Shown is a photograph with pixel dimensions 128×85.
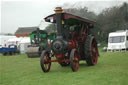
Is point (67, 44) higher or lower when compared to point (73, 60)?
higher

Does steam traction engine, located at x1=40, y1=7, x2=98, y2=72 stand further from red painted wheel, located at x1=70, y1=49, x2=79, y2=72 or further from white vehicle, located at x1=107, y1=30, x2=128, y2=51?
white vehicle, located at x1=107, y1=30, x2=128, y2=51

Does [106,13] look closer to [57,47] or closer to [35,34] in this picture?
[35,34]

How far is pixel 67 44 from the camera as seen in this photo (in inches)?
302

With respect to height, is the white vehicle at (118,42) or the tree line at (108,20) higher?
the tree line at (108,20)

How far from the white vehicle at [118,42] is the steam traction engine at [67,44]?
11.3 meters

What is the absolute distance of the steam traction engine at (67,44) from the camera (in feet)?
24.9

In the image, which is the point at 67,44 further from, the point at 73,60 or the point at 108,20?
the point at 108,20

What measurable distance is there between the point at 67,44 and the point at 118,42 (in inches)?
537

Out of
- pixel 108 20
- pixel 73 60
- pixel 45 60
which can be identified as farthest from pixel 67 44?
pixel 108 20

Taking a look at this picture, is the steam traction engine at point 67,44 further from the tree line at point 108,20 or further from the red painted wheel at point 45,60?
the tree line at point 108,20

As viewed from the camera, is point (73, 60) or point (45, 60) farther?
point (45, 60)

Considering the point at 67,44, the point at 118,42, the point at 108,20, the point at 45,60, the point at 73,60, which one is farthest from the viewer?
the point at 108,20

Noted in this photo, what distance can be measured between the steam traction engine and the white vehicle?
11313 mm

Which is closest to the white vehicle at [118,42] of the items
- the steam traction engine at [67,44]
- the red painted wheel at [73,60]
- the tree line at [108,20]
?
the steam traction engine at [67,44]
